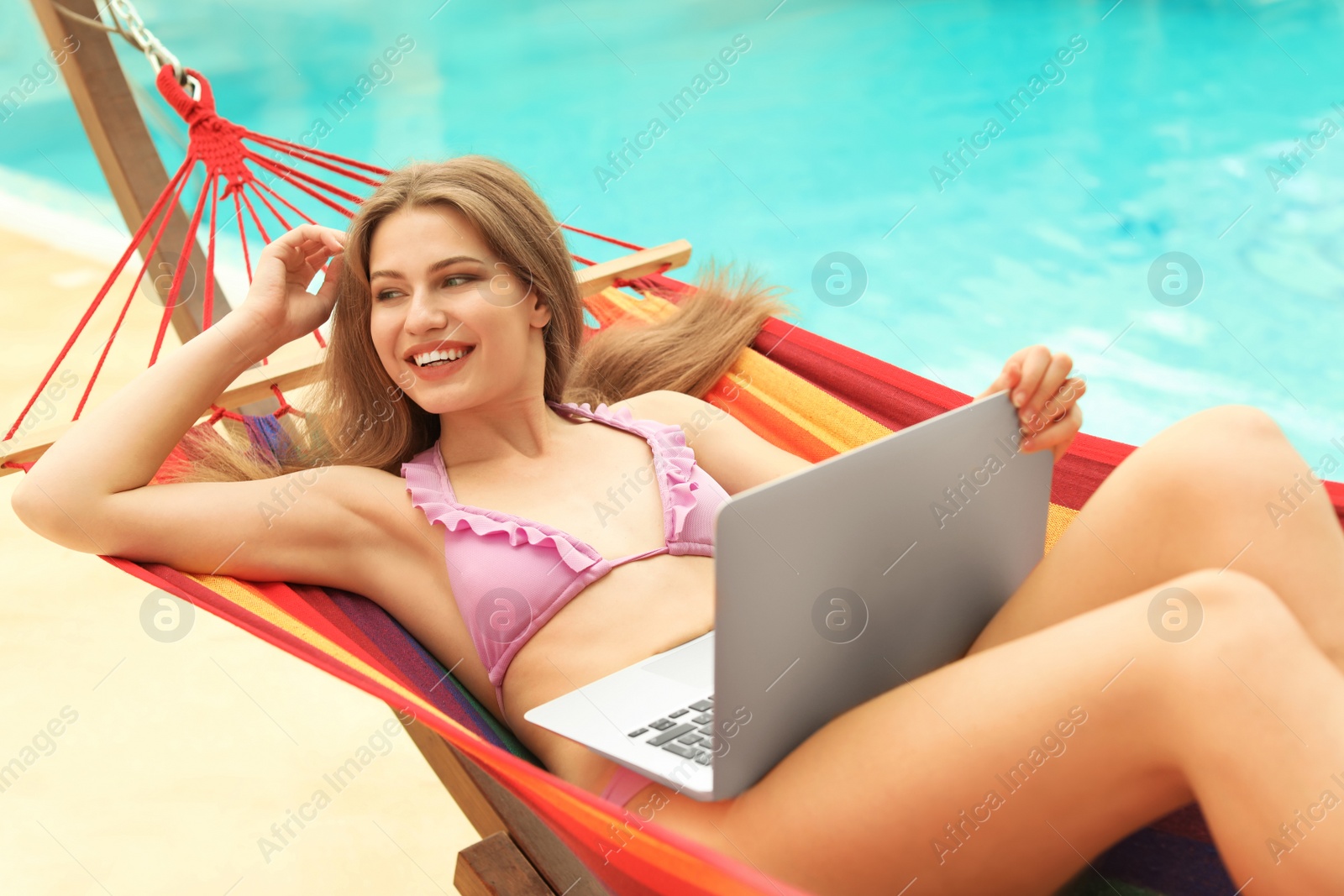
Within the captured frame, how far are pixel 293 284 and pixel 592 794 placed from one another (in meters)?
0.82

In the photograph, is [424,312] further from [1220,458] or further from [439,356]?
[1220,458]

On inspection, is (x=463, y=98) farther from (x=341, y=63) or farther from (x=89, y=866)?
(x=89, y=866)

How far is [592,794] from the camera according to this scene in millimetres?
970

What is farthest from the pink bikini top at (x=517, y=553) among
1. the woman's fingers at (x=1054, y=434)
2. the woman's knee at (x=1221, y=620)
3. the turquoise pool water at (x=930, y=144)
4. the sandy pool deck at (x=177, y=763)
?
the turquoise pool water at (x=930, y=144)

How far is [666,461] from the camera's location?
138 cm

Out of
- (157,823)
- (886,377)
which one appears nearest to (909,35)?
(886,377)

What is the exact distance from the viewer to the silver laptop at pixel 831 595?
0.84 meters

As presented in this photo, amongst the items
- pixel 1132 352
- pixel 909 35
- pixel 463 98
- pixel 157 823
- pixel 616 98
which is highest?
pixel 463 98

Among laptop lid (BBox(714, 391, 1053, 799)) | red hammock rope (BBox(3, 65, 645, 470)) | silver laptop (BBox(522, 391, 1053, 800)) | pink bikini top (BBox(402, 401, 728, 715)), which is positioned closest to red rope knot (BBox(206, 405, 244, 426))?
red hammock rope (BBox(3, 65, 645, 470))

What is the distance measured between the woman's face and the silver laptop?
37 cm

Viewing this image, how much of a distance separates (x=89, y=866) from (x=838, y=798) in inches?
55.1

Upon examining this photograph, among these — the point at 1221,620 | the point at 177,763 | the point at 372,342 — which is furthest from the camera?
the point at 177,763

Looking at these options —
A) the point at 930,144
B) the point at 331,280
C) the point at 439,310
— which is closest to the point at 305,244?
the point at 331,280

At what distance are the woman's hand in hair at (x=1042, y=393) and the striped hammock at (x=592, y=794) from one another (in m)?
0.34
